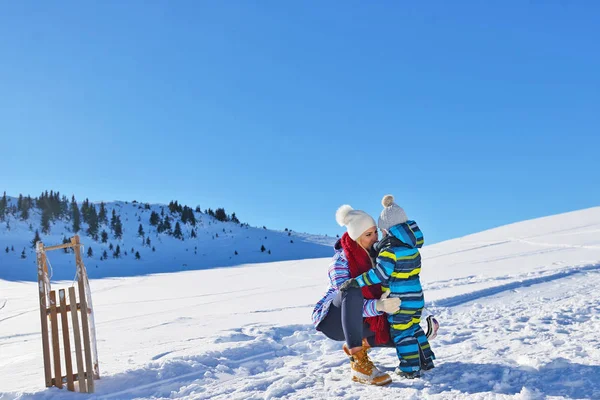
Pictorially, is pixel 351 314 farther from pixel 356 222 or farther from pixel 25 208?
pixel 25 208

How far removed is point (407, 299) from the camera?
12.0 feet

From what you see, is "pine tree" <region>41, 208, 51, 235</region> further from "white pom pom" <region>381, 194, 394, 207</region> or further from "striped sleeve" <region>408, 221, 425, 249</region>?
"striped sleeve" <region>408, 221, 425, 249</region>

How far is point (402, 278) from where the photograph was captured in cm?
363

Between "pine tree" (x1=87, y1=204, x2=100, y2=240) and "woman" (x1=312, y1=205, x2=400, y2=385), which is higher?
"pine tree" (x1=87, y1=204, x2=100, y2=240)

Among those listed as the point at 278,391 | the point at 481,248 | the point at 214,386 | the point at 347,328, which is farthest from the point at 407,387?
the point at 481,248

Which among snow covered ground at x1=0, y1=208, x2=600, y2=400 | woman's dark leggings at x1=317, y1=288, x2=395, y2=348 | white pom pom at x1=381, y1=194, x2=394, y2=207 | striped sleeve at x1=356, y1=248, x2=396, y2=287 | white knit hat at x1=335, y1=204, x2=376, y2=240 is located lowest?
snow covered ground at x1=0, y1=208, x2=600, y2=400

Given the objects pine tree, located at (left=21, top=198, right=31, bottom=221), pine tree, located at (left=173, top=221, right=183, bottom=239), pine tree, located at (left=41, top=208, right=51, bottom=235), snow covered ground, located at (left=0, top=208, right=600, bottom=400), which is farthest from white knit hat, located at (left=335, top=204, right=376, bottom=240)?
pine tree, located at (left=21, top=198, right=31, bottom=221)

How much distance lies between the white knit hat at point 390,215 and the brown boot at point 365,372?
96 cm

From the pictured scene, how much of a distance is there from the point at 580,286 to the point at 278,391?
630 centimetres

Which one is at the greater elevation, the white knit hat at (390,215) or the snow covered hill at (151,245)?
the snow covered hill at (151,245)

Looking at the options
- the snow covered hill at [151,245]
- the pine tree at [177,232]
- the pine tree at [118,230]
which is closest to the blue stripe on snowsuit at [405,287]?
the snow covered hill at [151,245]

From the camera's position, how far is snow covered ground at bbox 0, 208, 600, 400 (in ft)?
11.6

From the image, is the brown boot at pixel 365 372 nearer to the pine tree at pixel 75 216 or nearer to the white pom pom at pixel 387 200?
the white pom pom at pixel 387 200

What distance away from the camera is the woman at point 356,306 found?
3.58 metres
